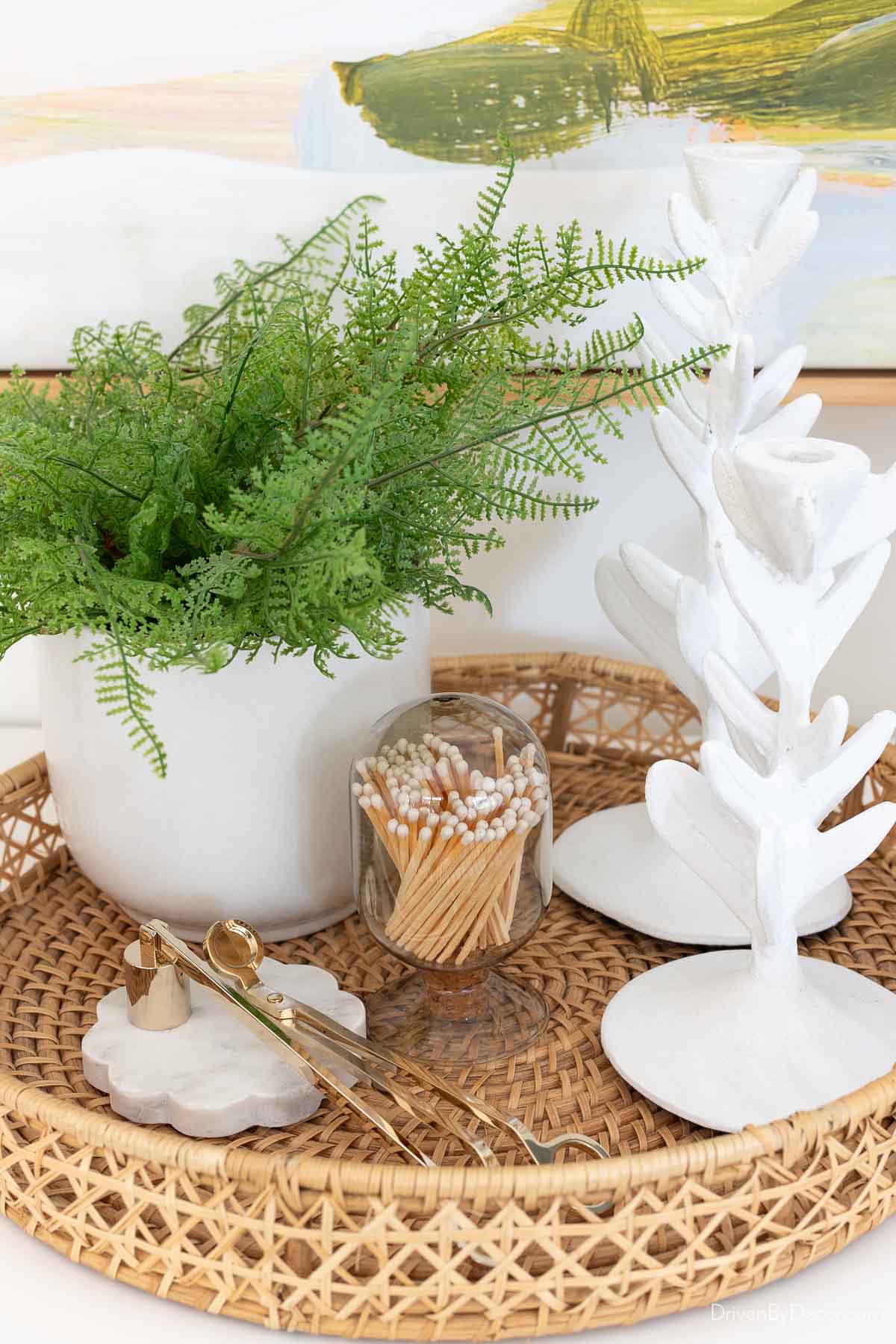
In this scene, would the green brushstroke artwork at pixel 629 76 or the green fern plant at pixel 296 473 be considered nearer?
the green fern plant at pixel 296 473

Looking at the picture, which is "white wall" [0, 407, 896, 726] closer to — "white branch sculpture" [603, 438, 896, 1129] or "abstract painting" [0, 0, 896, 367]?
"abstract painting" [0, 0, 896, 367]

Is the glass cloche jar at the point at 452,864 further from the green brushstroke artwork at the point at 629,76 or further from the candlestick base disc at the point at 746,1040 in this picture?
the green brushstroke artwork at the point at 629,76

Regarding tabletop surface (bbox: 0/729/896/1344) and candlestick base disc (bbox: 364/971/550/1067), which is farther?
candlestick base disc (bbox: 364/971/550/1067)

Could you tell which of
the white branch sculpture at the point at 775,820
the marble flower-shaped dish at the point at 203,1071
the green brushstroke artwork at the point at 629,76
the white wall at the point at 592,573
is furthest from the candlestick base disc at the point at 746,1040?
the green brushstroke artwork at the point at 629,76

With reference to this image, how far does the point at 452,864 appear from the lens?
19.5 inches

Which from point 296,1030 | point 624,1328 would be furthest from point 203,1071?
point 624,1328

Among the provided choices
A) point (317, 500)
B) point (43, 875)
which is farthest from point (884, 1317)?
point (43, 875)

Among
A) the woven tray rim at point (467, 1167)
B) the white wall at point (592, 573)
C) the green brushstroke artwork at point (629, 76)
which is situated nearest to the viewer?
the woven tray rim at point (467, 1167)

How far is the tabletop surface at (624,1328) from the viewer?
16.1 inches

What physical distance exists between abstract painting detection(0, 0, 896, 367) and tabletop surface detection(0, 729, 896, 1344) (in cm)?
44

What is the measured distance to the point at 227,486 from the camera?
54 centimetres

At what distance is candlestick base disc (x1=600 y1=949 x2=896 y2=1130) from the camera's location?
18.4 inches

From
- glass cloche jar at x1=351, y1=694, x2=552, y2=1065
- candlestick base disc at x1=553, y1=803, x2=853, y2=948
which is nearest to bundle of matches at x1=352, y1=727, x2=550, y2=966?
glass cloche jar at x1=351, y1=694, x2=552, y2=1065

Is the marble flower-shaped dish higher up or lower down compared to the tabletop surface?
higher up
